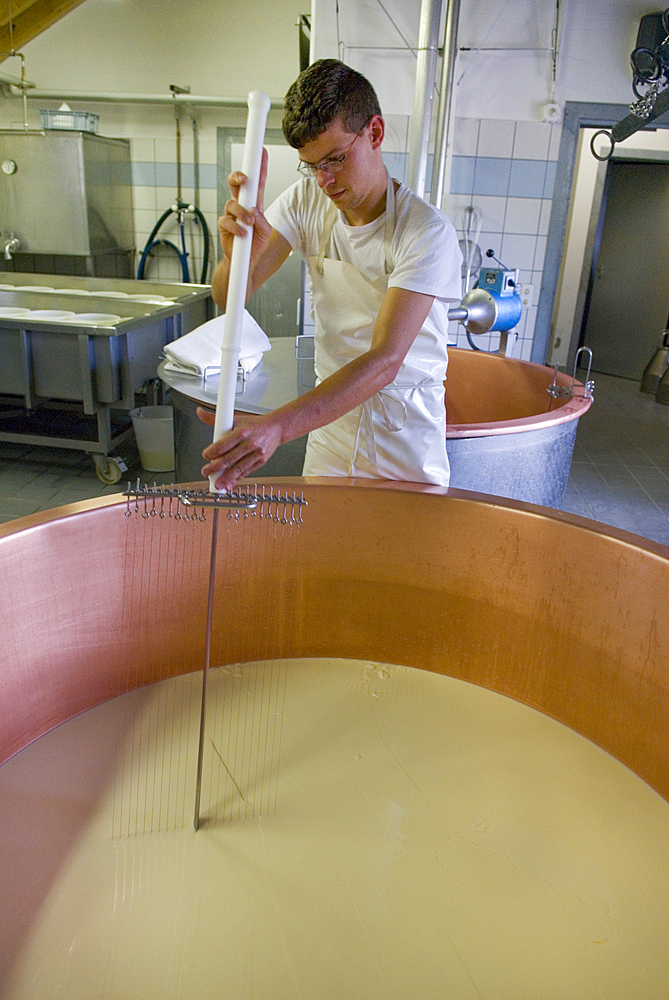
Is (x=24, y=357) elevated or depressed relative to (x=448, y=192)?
depressed

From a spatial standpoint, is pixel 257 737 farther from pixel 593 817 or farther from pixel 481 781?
pixel 593 817

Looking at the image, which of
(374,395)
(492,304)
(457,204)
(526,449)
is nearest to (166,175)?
(457,204)

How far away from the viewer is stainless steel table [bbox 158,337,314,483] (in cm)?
220

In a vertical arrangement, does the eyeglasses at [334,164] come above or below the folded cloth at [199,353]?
above

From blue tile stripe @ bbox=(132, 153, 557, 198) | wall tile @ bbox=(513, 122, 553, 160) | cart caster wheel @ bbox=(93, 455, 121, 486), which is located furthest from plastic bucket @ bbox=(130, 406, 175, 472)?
wall tile @ bbox=(513, 122, 553, 160)

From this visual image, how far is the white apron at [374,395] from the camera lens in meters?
1.48

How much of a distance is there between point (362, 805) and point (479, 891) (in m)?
0.20

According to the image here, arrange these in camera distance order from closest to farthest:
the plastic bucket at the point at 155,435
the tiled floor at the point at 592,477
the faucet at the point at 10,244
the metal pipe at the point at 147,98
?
1. the tiled floor at the point at 592,477
2. the plastic bucket at the point at 155,435
3. the metal pipe at the point at 147,98
4. the faucet at the point at 10,244

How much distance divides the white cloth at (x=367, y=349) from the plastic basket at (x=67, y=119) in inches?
177

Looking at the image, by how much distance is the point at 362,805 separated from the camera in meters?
1.10

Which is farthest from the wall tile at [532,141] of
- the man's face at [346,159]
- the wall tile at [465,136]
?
the man's face at [346,159]

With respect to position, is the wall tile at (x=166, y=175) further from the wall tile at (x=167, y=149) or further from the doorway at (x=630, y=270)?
the doorway at (x=630, y=270)

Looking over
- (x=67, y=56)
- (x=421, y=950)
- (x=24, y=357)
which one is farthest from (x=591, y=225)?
(x=421, y=950)

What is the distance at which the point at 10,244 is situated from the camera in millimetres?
5414
